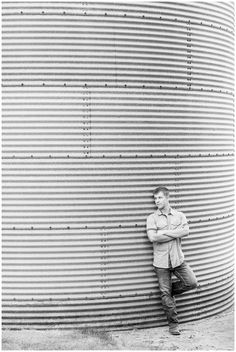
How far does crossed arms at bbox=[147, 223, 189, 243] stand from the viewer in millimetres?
6754

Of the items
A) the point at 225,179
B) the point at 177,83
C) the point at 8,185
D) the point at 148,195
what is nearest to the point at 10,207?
the point at 8,185

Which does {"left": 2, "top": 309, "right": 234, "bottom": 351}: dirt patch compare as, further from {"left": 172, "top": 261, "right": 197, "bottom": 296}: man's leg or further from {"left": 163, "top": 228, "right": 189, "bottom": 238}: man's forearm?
{"left": 163, "top": 228, "right": 189, "bottom": 238}: man's forearm

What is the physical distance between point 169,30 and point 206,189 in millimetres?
2253

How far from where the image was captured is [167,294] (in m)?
6.85

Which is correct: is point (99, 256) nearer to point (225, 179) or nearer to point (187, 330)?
point (187, 330)

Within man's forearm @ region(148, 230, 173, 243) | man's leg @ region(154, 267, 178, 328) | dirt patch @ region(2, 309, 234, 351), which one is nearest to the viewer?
dirt patch @ region(2, 309, 234, 351)

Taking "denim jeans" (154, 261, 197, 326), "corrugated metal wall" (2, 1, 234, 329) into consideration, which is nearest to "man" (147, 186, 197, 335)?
"denim jeans" (154, 261, 197, 326)

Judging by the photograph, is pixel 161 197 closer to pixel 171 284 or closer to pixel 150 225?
pixel 150 225

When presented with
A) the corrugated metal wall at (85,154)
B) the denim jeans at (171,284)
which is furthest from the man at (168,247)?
the corrugated metal wall at (85,154)

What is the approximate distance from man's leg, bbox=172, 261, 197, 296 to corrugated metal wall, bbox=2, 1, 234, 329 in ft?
1.05

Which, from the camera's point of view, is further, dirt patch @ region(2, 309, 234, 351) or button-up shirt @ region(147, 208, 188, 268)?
button-up shirt @ region(147, 208, 188, 268)

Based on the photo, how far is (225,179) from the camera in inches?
316

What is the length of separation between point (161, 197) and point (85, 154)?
1.11 m

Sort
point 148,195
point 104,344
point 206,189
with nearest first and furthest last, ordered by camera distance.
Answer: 1. point 104,344
2. point 148,195
3. point 206,189
